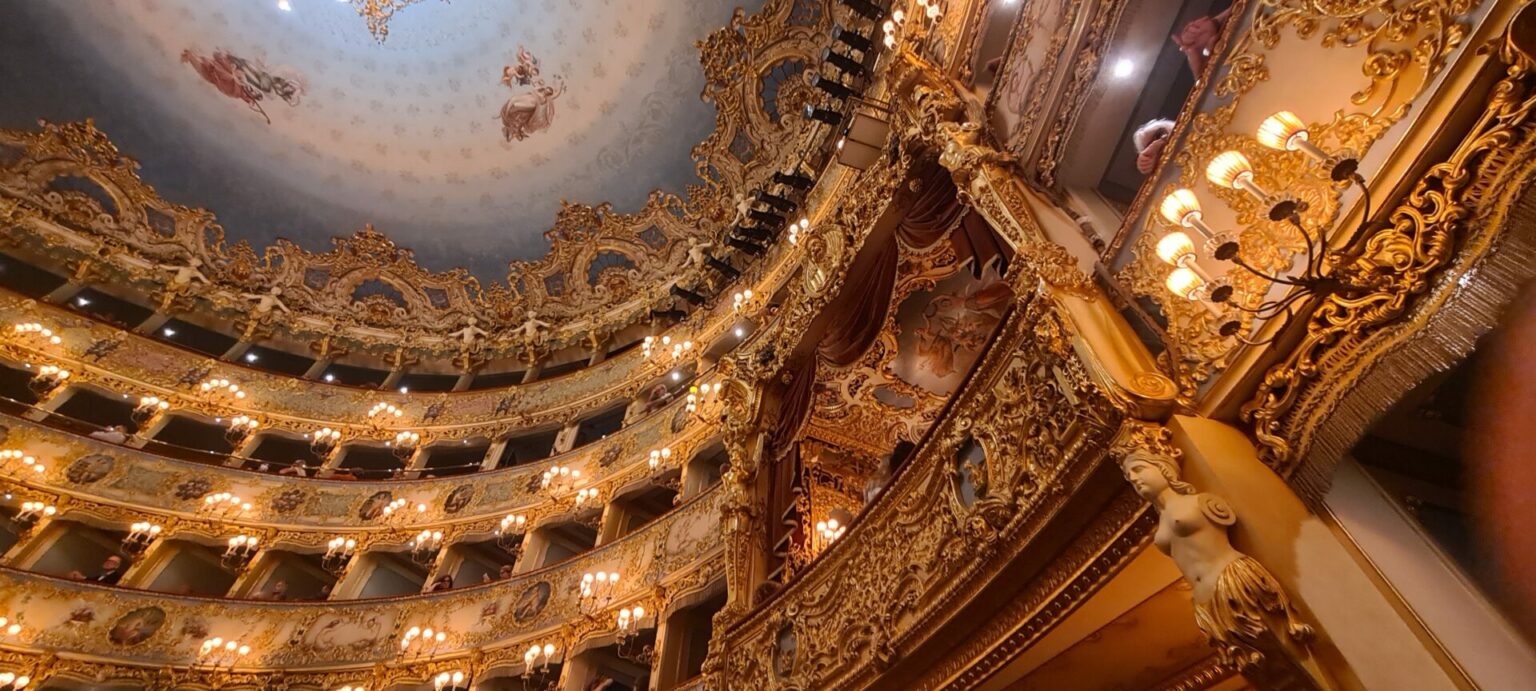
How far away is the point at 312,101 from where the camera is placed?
59.8ft

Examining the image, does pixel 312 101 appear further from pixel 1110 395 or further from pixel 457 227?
pixel 1110 395

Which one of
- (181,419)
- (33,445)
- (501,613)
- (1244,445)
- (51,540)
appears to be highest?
(181,419)

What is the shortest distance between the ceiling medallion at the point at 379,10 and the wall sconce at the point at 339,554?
45.7 ft

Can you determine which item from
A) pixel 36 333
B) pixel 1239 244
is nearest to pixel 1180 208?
pixel 1239 244

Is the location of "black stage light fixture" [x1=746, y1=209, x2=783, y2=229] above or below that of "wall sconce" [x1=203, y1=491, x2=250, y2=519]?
above

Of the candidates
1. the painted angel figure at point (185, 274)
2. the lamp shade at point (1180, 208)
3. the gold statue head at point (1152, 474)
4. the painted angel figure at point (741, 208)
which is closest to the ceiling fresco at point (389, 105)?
the painted angel figure at point (185, 274)

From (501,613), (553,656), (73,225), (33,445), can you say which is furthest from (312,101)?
(553,656)

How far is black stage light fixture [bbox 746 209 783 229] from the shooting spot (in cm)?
1482

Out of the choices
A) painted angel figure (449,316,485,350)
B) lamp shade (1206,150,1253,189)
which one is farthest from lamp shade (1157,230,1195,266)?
painted angel figure (449,316,485,350)

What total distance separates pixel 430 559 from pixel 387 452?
5387 mm

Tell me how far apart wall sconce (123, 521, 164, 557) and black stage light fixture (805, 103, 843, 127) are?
45.7 ft

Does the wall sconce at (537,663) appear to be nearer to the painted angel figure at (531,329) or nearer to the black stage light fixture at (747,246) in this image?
the black stage light fixture at (747,246)

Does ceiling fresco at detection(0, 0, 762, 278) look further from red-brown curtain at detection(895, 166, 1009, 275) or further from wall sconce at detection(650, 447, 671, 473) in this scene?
red-brown curtain at detection(895, 166, 1009, 275)

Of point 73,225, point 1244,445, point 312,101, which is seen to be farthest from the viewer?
point 312,101
